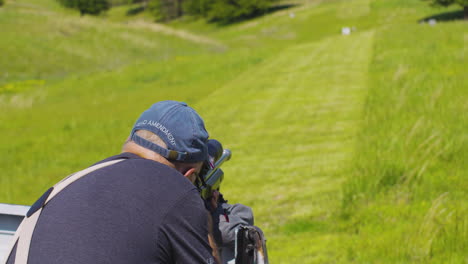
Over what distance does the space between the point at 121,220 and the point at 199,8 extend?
8191 centimetres

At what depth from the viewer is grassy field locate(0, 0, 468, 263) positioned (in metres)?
5.11

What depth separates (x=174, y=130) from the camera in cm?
224

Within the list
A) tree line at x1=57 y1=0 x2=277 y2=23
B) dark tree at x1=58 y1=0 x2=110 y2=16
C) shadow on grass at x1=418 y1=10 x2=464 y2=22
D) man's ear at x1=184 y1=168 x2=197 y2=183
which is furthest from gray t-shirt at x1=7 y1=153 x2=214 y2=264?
dark tree at x1=58 y1=0 x2=110 y2=16

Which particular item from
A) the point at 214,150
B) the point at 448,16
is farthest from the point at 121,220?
the point at 448,16

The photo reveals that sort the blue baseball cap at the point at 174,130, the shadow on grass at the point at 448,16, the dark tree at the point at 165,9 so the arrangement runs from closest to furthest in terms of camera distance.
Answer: the blue baseball cap at the point at 174,130
the shadow on grass at the point at 448,16
the dark tree at the point at 165,9

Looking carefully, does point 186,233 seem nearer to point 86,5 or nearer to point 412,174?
point 412,174

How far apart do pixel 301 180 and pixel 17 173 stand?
501 cm

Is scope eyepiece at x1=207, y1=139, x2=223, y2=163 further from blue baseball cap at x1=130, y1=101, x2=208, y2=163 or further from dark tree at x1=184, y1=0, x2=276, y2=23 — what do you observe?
dark tree at x1=184, y1=0, x2=276, y2=23

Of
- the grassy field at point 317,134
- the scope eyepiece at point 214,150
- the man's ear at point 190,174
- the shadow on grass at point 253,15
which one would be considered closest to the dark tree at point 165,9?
the shadow on grass at point 253,15

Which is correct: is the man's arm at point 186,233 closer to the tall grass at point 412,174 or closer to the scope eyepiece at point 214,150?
the scope eyepiece at point 214,150

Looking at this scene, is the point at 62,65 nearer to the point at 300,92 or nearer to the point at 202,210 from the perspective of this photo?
the point at 300,92

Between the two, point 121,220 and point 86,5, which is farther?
point 86,5

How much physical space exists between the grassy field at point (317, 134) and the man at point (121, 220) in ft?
9.52

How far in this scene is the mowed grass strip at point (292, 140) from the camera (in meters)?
5.76
